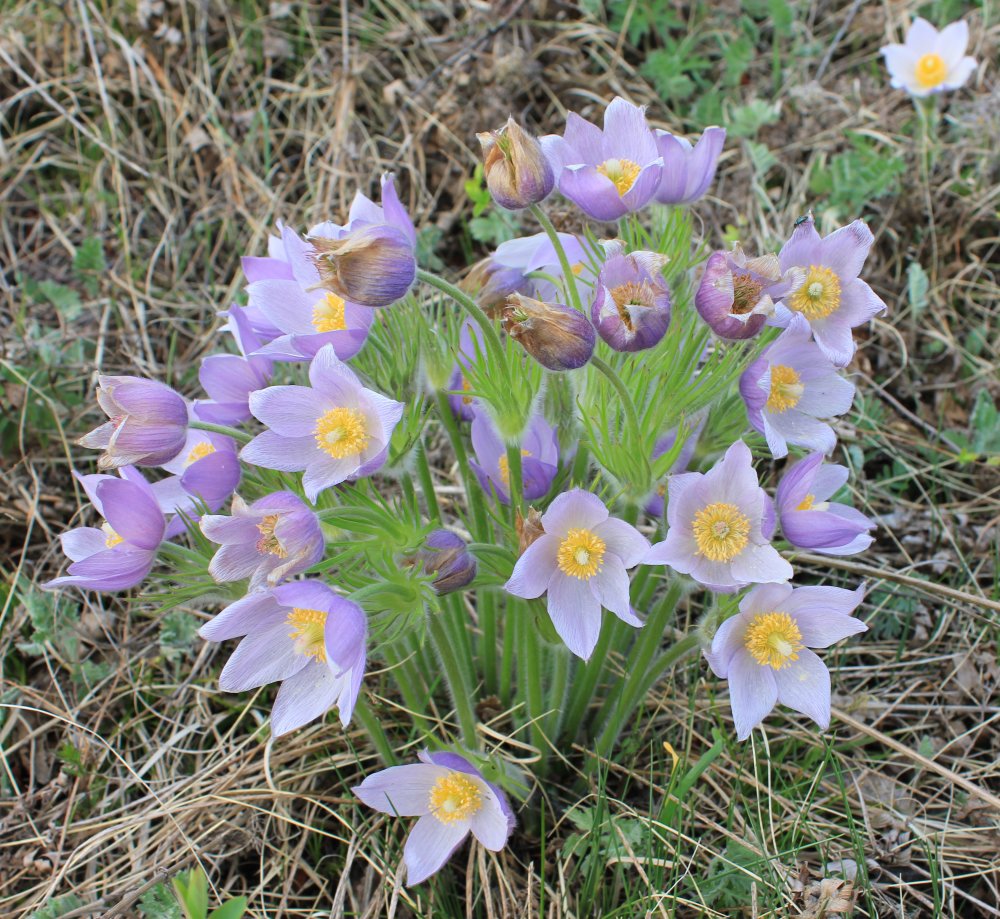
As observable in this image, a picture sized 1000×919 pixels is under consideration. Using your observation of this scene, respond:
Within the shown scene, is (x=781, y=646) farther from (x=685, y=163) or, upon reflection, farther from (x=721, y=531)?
(x=685, y=163)

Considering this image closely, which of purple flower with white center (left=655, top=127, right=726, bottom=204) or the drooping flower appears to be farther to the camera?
the drooping flower

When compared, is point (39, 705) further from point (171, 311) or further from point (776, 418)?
point (776, 418)

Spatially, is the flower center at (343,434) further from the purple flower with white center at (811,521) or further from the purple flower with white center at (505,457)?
the purple flower with white center at (811,521)

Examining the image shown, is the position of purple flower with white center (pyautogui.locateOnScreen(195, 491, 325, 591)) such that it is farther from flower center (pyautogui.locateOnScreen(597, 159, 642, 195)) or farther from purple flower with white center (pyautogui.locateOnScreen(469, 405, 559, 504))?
flower center (pyautogui.locateOnScreen(597, 159, 642, 195))

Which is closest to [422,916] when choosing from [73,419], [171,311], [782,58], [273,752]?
[273,752]

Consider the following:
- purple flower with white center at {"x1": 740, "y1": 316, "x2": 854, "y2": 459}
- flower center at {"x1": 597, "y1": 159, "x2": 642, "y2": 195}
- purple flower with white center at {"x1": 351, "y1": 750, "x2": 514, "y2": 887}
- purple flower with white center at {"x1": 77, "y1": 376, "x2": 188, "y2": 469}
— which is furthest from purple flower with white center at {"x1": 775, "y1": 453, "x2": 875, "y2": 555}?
purple flower with white center at {"x1": 77, "y1": 376, "x2": 188, "y2": 469}

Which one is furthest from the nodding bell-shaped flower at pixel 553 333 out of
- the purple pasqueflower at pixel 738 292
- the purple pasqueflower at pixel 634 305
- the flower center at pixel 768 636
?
the flower center at pixel 768 636
